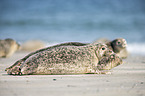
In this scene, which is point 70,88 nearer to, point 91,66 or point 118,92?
point 118,92

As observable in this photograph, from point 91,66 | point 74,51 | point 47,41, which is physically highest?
point 47,41

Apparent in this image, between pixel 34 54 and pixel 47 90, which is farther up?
pixel 34 54

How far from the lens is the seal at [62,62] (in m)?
4.36

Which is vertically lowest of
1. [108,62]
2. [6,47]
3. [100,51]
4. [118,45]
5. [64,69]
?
[64,69]

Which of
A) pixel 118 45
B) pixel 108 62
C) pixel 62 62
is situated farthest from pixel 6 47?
pixel 108 62

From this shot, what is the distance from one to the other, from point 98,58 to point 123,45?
281 centimetres

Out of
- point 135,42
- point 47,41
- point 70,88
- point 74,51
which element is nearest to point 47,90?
point 70,88

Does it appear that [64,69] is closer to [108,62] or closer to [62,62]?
[62,62]

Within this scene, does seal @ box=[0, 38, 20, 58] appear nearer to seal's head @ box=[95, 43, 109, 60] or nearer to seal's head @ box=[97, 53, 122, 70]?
seal's head @ box=[95, 43, 109, 60]

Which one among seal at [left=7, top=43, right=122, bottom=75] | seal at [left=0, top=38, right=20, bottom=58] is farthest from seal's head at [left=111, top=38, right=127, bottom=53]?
seal at [left=0, top=38, right=20, bottom=58]

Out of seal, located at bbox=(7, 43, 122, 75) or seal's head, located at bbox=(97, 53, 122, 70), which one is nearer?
seal, located at bbox=(7, 43, 122, 75)

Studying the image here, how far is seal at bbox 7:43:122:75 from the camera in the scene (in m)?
4.36

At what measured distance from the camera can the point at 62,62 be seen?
4.43 metres

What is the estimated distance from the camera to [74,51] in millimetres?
4621
